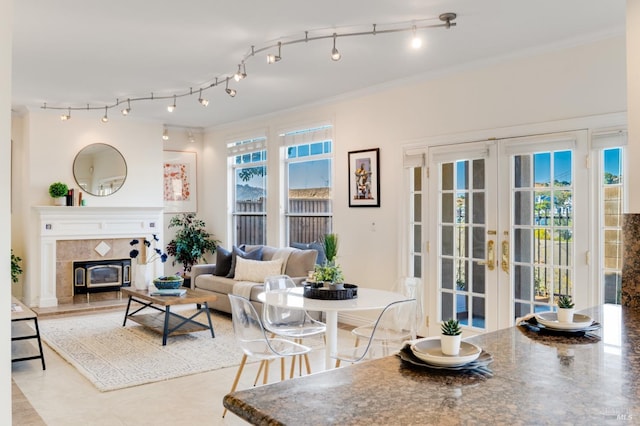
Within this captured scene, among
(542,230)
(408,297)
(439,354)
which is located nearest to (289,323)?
(408,297)

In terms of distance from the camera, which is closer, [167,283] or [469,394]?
[469,394]

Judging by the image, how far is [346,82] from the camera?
5.55 m

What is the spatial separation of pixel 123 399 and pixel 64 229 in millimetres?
4179

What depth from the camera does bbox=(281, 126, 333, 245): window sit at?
21.8 ft

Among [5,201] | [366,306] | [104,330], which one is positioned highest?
[5,201]

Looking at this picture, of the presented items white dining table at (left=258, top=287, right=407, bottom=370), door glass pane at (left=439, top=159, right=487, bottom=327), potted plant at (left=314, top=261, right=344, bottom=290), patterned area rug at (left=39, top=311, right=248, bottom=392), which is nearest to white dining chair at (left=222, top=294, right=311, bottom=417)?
white dining table at (left=258, top=287, right=407, bottom=370)

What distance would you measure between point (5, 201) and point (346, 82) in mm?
4062

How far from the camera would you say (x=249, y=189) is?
8.08 metres

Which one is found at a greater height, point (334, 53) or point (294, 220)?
point (334, 53)

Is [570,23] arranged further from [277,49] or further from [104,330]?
[104,330]

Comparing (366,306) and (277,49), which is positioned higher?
(277,49)

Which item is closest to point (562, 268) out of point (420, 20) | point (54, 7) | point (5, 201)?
point (420, 20)

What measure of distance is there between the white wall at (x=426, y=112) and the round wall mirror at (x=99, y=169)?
2.08 meters

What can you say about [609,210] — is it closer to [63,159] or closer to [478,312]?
[478,312]
